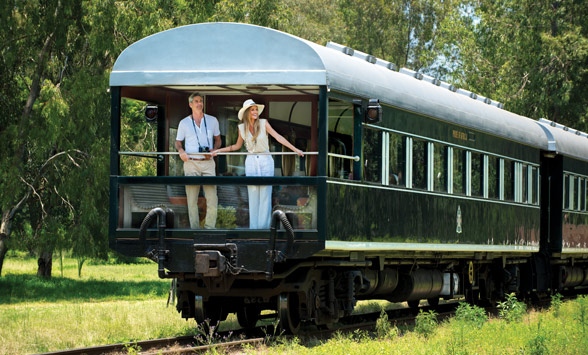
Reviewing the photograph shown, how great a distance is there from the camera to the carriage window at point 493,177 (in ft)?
58.6

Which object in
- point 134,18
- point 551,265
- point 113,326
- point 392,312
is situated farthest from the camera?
point 134,18

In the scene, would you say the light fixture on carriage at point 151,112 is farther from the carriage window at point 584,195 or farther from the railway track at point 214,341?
the carriage window at point 584,195

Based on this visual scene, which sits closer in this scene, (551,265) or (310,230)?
(310,230)

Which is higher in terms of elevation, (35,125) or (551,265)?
(35,125)

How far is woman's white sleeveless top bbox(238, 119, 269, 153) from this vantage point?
12.2m

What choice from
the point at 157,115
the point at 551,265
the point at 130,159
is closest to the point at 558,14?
the point at 551,265

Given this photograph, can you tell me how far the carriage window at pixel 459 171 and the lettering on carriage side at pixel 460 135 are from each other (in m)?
0.21

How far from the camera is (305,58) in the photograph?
11922 mm

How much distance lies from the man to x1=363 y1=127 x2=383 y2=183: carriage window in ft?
6.37

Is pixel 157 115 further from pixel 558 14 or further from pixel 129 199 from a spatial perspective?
pixel 558 14

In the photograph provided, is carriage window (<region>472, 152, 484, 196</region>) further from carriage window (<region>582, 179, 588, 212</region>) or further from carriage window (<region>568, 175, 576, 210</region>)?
carriage window (<region>582, 179, 588, 212</region>)

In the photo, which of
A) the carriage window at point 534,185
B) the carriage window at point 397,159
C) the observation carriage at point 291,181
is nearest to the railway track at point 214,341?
the observation carriage at point 291,181

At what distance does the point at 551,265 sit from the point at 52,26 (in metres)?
13.2

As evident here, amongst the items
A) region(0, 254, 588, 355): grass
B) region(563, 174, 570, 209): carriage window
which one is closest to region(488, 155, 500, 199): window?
region(0, 254, 588, 355): grass
